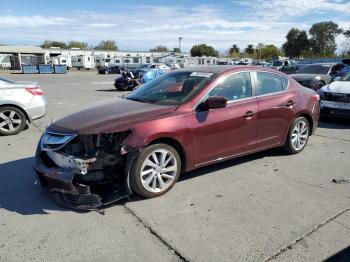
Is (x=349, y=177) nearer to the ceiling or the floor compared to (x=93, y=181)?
nearer to the floor

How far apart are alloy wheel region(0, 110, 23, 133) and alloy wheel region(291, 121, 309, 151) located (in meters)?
6.01

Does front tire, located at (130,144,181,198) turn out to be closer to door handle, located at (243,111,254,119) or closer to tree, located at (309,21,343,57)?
door handle, located at (243,111,254,119)

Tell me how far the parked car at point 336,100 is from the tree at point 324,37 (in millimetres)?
81555

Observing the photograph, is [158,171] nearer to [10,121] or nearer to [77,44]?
[10,121]

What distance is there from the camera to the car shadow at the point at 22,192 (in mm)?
3941

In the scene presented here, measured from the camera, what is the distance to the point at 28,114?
308 inches

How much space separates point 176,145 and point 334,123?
652 cm

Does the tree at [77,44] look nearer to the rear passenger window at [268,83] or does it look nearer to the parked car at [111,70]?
the parked car at [111,70]

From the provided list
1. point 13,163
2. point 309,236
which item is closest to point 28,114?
point 13,163

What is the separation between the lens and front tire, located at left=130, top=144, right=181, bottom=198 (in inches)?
156

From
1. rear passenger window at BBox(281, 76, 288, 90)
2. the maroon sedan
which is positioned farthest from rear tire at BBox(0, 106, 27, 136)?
rear passenger window at BBox(281, 76, 288, 90)

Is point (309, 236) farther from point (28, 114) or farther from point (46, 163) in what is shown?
point (28, 114)

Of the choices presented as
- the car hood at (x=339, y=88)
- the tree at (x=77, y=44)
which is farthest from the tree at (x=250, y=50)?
the car hood at (x=339, y=88)

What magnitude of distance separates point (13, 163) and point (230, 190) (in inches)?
143
